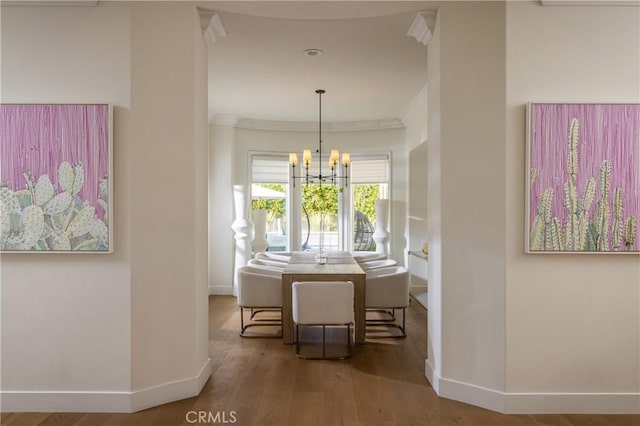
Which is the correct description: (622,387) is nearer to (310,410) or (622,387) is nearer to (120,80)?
(310,410)

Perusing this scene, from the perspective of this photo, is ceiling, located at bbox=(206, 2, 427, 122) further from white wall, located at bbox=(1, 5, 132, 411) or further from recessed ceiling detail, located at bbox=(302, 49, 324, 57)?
white wall, located at bbox=(1, 5, 132, 411)

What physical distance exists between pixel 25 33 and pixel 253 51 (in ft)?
5.94

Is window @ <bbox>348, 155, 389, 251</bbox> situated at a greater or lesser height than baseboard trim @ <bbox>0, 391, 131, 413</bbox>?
greater

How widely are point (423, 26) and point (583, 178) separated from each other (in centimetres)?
157

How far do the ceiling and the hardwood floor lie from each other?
9.15ft

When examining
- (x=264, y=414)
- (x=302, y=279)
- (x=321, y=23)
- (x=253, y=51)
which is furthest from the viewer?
(x=302, y=279)

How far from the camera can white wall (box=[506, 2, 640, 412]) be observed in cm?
287

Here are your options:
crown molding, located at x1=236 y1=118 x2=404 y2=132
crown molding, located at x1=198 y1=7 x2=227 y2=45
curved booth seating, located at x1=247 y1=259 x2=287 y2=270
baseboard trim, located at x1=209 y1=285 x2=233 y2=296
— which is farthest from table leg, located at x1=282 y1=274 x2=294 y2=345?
crown molding, located at x1=236 y1=118 x2=404 y2=132

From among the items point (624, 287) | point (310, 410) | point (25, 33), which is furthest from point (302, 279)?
point (25, 33)

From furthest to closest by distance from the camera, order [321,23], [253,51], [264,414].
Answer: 1. [253,51]
2. [321,23]
3. [264,414]

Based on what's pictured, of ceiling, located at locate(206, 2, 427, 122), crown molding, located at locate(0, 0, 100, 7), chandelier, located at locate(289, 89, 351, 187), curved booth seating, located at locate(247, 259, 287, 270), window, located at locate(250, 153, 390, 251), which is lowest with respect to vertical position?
curved booth seating, located at locate(247, 259, 287, 270)

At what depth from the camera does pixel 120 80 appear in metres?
2.88

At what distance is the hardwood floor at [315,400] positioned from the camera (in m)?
2.75

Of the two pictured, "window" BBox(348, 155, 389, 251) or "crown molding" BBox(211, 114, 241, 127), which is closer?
"crown molding" BBox(211, 114, 241, 127)
